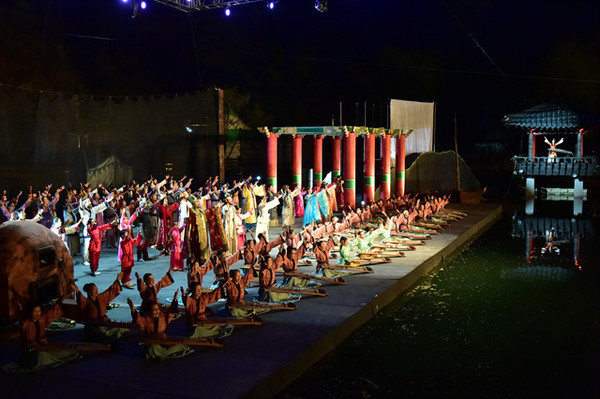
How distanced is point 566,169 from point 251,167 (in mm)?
13098

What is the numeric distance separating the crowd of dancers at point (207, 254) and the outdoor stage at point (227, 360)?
0.69 ft

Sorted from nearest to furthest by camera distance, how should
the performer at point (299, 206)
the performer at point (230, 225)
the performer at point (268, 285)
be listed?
1. the performer at point (268, 285)
2. the performer at point (230, 225)
3. the performer at point (299, 206)

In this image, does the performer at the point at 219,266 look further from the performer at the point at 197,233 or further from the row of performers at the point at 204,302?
the performer at the point at 197,233

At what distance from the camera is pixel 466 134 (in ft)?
132

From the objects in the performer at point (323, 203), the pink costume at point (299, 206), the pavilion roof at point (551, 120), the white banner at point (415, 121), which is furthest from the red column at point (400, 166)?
the pavilion roof at point (551, 120)

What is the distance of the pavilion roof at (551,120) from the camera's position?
2445 cm

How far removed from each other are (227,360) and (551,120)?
73.2 feet

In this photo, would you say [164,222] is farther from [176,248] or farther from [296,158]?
[296,158]

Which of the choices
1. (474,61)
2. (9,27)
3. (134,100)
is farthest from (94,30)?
(474,61)

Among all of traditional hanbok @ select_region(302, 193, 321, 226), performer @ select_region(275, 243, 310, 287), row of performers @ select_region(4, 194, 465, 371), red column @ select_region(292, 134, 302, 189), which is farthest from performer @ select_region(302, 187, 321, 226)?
performer @ select_region(275, 243, 310, 287)

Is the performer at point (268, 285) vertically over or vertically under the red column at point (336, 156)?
under

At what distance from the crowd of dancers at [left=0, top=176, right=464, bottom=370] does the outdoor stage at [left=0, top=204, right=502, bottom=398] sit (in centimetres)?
21

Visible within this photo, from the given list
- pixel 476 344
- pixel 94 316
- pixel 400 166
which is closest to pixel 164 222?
pixel 94 316

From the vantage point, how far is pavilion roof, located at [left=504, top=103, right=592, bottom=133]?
24.5m
